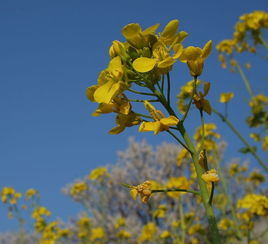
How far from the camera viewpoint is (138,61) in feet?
4.36

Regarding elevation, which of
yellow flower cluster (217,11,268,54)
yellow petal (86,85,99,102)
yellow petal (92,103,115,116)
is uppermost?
yellow flower cluster (217,11,268,54)

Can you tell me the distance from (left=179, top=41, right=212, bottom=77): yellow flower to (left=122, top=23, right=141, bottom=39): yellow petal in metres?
0.19

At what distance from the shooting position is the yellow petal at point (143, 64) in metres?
1.32

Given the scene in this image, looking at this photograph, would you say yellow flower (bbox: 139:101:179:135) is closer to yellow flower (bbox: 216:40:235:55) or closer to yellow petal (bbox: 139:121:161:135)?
yellow petal (bbox: 139:121:161:135)

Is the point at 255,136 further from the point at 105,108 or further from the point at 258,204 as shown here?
the point at 105,108

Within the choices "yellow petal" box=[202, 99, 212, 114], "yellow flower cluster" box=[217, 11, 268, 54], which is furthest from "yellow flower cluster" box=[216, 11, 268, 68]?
"yellow petal" box=[202, 99, 212, 114]

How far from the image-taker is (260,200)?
3.58 metres

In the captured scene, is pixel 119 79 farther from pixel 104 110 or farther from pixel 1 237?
pixel 1 237

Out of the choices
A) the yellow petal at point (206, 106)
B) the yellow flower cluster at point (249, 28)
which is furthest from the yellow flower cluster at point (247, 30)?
the yellow petal at point (206, 106)

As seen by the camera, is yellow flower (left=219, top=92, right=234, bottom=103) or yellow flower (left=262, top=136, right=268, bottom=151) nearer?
yellow flower (left=219, top=92, right=234, bottom=103)

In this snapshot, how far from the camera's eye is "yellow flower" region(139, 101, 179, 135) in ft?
4.32

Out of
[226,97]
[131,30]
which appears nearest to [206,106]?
[131,30]

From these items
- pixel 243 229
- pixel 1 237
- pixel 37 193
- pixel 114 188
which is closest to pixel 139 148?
pixel 114 188

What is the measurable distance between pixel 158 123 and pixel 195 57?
0.31 m
